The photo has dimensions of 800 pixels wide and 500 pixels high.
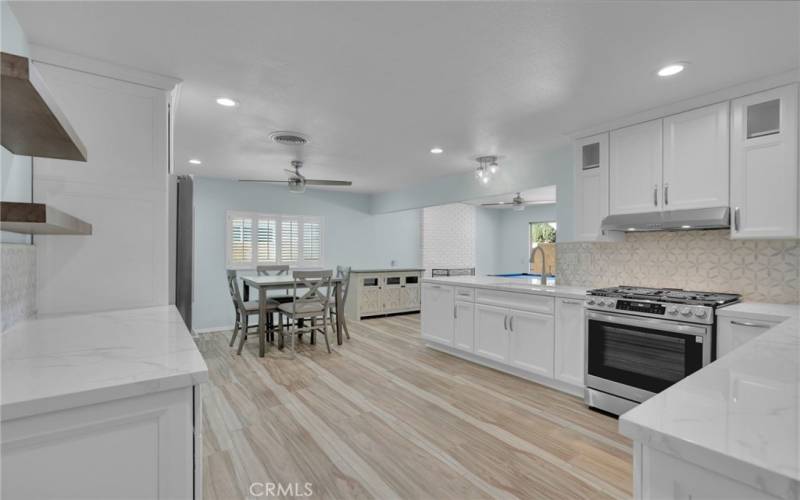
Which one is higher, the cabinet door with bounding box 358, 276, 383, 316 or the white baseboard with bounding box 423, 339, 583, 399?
the cabinet door with bounding box 358, 276, 383, 316

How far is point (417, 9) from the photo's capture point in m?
1.63

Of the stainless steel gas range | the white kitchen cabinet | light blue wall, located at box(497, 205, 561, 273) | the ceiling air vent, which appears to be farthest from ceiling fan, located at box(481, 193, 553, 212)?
the white kitchen cabinet

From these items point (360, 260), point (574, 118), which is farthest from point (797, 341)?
point (360, 260)

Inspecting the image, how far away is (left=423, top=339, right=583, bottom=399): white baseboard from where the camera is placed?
3.13 meters

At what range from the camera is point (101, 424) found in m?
0.89

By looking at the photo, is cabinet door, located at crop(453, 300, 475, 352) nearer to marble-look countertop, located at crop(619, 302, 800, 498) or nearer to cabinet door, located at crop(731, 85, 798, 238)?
cabinet door, located at crop(731, 85, 798, 238)

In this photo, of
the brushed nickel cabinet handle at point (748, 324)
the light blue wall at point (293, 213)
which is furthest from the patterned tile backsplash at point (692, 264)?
the light blue wall at point (293, 213)

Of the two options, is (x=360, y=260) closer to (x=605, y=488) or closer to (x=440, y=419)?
(x=440, y=419)

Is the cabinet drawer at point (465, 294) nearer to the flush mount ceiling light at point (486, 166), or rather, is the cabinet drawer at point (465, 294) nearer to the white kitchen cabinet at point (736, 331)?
the flush mount ceiling light at point (486, 166)

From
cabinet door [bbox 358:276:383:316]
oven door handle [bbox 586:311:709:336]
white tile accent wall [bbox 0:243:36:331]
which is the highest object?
white tile accent wall [bbox 0:243:36:331]

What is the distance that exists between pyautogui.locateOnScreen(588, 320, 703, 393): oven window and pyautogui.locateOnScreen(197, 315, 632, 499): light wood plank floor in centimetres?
37

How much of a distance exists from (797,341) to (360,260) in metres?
6.35

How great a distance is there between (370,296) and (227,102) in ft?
14.2

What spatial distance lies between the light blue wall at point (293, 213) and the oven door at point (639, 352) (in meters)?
4.92
